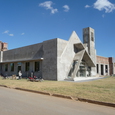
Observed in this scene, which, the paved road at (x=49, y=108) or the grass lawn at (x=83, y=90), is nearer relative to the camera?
the paved road at (x=49, y=108)

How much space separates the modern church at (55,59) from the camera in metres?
22.0

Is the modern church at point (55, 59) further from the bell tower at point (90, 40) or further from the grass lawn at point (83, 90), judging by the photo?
the grass lawn at point (83, 90)

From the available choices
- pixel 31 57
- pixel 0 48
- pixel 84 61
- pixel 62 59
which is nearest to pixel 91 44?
pixel 84 61

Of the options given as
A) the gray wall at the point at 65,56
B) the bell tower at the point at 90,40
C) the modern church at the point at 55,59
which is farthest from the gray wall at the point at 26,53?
the bell tower at the point at 90,40

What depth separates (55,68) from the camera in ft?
70.6

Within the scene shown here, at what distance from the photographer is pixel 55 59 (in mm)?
21641

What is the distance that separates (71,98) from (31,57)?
61.3 feet

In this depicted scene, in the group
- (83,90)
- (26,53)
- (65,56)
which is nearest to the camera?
(83,90)

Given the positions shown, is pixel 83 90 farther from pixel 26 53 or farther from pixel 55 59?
pixel 26 53

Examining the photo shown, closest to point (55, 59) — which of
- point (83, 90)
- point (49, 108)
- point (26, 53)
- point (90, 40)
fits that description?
point (26, 53)

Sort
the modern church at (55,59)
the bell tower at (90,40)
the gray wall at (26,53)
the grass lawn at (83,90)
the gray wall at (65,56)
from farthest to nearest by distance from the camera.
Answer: the bell tower at (90,40), the gray wall at (26,53), the modern church at (55,59), the gray wall at (65,56), the grass lawn at (83,90)

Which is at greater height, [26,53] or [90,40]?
[90,40]

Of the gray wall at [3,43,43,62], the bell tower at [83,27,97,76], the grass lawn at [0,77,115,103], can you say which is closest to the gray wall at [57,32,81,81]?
the gray wall at [3,43,43,62]

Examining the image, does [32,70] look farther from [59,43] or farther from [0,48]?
[0,48]
